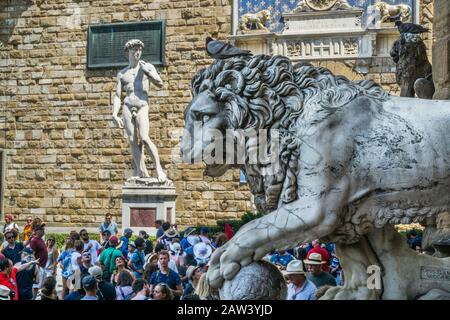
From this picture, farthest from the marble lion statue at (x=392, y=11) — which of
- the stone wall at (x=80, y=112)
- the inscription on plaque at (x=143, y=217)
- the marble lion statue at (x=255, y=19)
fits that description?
the inscription on plaque at (x=143, y=217)

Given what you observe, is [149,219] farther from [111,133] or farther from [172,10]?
[172,10]

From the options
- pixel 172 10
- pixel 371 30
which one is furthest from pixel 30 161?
pixel 371 30

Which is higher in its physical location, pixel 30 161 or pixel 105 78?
pixel 105 78

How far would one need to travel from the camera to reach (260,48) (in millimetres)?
17531

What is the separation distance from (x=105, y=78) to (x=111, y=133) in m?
1.48

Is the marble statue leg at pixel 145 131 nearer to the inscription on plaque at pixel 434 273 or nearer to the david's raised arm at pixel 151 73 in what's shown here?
the david's raised arm at pixel 151 73

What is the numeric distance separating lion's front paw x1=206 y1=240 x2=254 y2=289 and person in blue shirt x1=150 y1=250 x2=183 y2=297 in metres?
3.70

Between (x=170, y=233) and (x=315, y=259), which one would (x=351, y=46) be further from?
(x=315, y=259)

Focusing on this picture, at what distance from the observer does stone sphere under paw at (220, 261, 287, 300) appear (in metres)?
3.22

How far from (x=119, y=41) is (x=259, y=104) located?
1575 centimetres

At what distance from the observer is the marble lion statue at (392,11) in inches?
651

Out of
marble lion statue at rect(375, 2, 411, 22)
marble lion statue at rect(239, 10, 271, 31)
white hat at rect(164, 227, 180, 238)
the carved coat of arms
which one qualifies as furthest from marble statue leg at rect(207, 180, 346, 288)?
marble lion statue at rect(239, 10, 271, 31)

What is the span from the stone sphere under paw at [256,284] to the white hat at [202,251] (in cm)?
514

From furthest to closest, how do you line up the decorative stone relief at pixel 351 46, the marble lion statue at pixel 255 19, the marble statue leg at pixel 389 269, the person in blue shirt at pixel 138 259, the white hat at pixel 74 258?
1. the marble lion statue at pixel 255 19
2. the decorative stone relief at pixel 351 46
3. the white hat at pixel 74 258
4. the person in blue shirt at pixel 138 259
5. the marble statue leg at pixel 389 269
